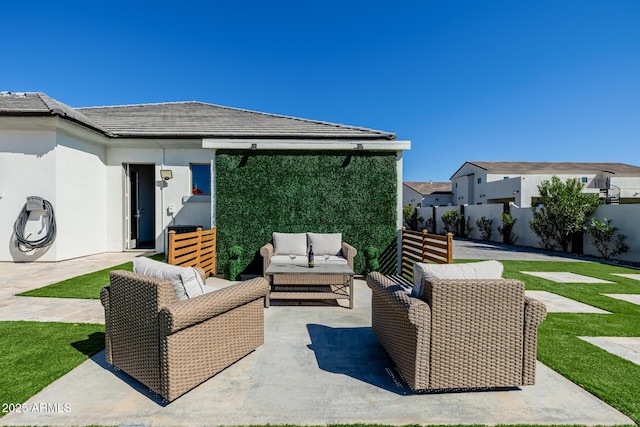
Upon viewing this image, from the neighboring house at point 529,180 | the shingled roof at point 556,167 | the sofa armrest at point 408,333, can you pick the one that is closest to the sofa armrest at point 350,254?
the sofa armrest at point 408,333

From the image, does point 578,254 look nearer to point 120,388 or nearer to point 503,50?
point 503,50

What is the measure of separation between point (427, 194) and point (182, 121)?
98.8ft

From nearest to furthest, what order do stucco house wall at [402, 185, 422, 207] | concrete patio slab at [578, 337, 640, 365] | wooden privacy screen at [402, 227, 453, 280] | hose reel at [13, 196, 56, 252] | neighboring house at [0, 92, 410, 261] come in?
1. concrete patio slab at [578, 337, 640, 365]
2. wooden privacy screen at [402, 227, 453, 280]
3. neighboring house at [0, 92, 410, 261]
4. hose reel at [13, 196, 56, 252]
5. stucco house wall at [402, 185, 422, 207]

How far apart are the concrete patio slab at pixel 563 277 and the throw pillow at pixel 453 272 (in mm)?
5694

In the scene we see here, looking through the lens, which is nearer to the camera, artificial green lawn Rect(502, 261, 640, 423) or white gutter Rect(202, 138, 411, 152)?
artificial green lawn Rect(502, 261, 640, 423)

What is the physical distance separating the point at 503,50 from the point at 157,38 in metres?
12.9

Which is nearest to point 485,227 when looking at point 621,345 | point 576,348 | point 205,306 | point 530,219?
point 530,219

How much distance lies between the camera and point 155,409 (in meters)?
2.09

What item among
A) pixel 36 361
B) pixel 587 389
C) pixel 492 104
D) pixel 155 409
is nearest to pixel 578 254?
pixel 492 104

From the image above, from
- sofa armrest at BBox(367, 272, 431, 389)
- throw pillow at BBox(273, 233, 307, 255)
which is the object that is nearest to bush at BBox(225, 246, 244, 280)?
throw pillow at BBox(273, 233, 307, 255)

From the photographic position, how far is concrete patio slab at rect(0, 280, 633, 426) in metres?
1.99

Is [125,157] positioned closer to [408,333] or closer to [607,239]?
[408,333]

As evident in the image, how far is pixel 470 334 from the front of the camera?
223cm

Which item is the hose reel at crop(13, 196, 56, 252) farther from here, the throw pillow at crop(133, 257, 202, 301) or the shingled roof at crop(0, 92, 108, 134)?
the throw pillow at crop(133, 257, 202, 301)
